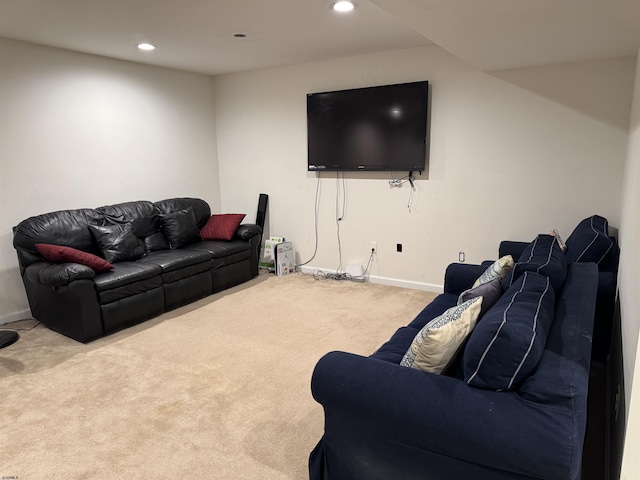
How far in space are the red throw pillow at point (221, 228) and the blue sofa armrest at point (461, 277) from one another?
102 inches

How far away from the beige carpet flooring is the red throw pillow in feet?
3.07

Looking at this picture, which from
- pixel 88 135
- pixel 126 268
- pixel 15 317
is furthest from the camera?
pixel 88 135

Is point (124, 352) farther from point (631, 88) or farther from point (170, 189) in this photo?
point (631, 88)

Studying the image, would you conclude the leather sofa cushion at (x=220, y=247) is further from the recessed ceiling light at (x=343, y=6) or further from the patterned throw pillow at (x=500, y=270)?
the patterned throw pillow at (x=500, y=270)

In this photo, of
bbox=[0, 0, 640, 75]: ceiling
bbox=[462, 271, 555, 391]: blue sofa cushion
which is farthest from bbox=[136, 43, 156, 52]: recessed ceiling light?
bbox=[462, 271, 555, 391]: blue sofa cushion

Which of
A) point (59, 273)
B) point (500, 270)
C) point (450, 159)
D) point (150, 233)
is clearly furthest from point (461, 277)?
point (150, 233)

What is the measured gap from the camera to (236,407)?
256cm

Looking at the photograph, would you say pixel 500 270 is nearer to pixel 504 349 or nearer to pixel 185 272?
pixel 504 349

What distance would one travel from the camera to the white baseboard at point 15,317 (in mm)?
3880

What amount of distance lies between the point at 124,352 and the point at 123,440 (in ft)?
3.67

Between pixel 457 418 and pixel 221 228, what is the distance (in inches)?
154

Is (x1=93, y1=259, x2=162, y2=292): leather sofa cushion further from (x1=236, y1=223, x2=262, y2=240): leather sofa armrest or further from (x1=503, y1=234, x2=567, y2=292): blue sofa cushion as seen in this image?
(x1=503, y1=234, x2=567, y2=292): blue sofa cushion

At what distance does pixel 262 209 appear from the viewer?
5508 mm

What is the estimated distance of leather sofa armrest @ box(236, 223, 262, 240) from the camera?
4.94 m
